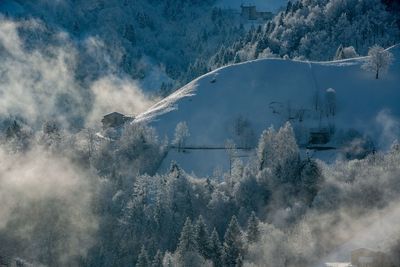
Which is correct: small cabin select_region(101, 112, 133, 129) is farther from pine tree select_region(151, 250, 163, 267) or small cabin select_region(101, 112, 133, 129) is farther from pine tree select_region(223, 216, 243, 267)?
pine tree select_region(223, 216, 243, 267)

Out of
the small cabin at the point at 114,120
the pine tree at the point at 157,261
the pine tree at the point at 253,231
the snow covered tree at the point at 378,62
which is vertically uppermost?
the snow covered tree at the point at 378,62

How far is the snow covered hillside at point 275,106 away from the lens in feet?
563

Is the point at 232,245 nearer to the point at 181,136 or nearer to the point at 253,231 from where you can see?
the point at 253,231

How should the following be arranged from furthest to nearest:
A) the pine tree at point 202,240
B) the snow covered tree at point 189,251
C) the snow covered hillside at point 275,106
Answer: the snow covered hillside at point 275,106
the pine tree at point 202,240
the snow covered tree at point 189,251

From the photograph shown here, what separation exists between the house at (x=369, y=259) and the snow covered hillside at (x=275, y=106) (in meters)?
75.3

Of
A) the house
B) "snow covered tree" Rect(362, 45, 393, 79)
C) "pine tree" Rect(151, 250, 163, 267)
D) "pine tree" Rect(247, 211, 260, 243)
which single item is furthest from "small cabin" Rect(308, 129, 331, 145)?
the house

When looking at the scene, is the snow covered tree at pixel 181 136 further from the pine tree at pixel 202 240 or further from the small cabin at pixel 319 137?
→ the pine tree at pixel 202 240

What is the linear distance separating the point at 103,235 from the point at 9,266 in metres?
15.1

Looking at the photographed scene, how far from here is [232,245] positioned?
11238cm

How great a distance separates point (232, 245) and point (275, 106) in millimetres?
74493

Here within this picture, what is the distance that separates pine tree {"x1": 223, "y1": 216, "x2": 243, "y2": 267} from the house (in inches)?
926

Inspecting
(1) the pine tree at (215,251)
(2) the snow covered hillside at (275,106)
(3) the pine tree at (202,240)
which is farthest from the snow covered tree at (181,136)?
(1) the pine tree at (215,251)

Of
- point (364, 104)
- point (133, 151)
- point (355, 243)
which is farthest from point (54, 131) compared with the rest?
point (355, 243)

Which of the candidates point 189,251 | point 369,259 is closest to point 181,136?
point 189,251
